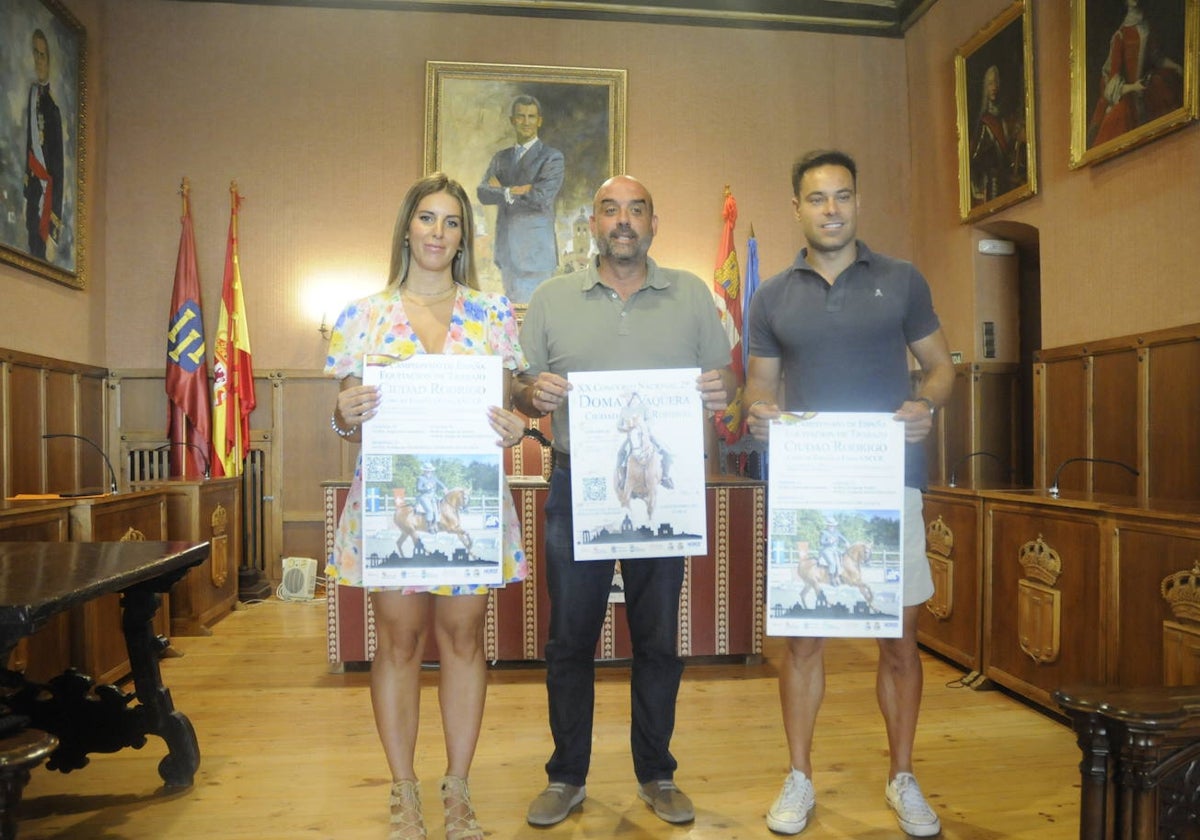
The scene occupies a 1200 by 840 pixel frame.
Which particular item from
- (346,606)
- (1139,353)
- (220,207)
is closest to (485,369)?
(346,606)

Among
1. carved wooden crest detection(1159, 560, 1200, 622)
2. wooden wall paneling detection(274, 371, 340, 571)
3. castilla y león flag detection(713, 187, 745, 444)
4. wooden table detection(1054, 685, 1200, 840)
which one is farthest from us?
wooden wall paneling detection(274, 371, 340, 571)

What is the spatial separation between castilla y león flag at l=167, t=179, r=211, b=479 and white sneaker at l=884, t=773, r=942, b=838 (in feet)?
14.6

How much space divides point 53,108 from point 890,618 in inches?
194

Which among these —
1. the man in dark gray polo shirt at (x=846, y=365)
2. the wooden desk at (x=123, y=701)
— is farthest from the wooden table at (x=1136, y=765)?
the wooden desk at (x=123, y=701)

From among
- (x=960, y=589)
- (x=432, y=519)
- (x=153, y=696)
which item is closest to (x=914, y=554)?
(x=432, y=519)

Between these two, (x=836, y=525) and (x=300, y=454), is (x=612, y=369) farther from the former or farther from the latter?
(x=300, y=454)

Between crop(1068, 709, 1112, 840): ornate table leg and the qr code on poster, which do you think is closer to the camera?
crop(1068, 709, 1112, 840): ornate table leg

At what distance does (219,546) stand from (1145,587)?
4.17 m

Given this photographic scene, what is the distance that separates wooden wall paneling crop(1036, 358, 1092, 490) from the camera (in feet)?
12.9

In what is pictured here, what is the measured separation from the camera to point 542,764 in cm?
255

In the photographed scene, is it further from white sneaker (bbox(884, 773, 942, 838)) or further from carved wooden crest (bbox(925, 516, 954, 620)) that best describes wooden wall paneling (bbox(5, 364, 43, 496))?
carved wooden crest (bbox(925, 516, 954, 620))

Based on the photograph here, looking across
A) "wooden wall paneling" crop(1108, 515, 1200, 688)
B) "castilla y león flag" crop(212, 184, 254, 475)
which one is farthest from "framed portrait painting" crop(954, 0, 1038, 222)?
"castilla y león flag" crop(212, 184, 254, 475)

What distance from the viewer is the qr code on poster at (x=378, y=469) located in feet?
5.83

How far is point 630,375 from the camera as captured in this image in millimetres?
1893
